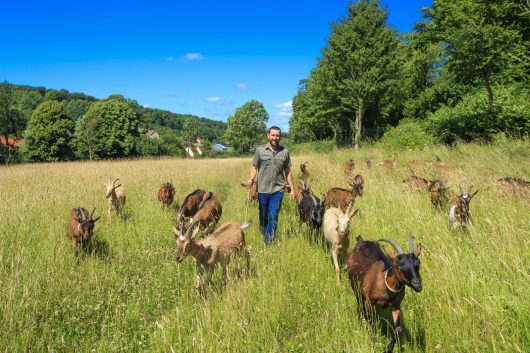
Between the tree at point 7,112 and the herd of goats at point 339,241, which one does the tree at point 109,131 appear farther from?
the herd of goats at point 339,241

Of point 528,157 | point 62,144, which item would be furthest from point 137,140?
point 528,157

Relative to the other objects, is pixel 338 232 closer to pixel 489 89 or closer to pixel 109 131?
pixel 489 89

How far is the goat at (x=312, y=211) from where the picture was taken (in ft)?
18.4

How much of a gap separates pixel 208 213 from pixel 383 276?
4.65 meters

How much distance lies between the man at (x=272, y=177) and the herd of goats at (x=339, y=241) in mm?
702

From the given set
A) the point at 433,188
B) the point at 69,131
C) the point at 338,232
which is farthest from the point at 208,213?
the point at 69,131

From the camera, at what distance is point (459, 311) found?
3105 mm

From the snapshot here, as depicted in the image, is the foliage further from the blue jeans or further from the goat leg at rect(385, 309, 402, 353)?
the goat leg at rect(385, 309, 402, 353)

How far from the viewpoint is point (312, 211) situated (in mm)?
5770

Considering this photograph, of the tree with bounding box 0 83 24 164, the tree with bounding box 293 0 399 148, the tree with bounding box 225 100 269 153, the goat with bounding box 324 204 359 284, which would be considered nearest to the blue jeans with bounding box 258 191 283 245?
the goat with bounding box 324 204 359 284

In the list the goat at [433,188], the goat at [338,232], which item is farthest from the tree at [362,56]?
the goat at [338,232]

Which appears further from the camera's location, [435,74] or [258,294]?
[435,74]

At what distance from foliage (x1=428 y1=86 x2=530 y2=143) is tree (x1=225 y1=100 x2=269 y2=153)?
58.4m

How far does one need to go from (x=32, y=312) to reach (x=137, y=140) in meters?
51.7
